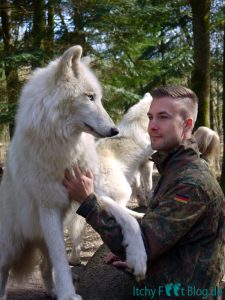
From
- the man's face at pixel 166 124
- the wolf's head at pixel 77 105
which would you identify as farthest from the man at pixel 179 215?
the wolf's head at pixel 77 105

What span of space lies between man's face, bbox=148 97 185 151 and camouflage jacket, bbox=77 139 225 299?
0.05 m

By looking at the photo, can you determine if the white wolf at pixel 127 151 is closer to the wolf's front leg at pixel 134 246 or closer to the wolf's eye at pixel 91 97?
the wolf's eye at pixel 91 97

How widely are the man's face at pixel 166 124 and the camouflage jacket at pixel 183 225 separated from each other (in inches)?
2.0

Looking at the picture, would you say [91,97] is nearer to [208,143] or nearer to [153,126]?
[153,126]

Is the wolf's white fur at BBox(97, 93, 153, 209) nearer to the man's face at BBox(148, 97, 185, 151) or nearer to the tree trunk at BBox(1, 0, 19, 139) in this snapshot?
the tree trunk at BBox(1, 0, 19, 139)

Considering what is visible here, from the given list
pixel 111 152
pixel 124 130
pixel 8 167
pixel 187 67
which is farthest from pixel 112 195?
pixel 187 67

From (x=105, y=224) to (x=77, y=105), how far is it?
128 cm

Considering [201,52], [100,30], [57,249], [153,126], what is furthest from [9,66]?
[153,126]

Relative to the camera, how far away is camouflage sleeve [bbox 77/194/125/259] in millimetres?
1921

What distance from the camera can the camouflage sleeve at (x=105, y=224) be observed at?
6.30ft

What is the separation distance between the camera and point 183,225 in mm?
1839

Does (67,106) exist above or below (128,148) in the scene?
above

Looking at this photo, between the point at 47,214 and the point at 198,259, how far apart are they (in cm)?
151

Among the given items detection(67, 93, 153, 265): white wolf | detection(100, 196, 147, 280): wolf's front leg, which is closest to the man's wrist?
detection(100, 196, 147, 280): wolf's front leg
